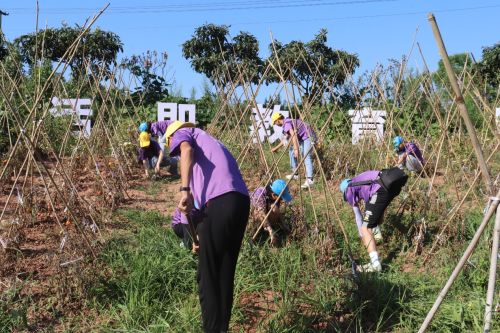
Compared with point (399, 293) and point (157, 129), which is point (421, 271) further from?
point (157, 129)

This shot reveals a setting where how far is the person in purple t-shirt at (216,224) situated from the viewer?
2.16 metres

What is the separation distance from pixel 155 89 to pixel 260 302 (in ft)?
29.2

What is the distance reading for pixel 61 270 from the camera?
2730 millimetres

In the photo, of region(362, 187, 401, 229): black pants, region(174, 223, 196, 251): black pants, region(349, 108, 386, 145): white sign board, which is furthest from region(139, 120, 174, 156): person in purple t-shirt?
region(362, 187, 401, 229): black pants

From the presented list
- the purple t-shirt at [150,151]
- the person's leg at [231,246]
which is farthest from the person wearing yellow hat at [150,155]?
the person's leg at [231,246]

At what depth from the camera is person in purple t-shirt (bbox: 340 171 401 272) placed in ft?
11.3

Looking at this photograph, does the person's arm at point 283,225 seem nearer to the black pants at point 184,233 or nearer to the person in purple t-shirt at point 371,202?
the person in purple t-shirt at point 371,202

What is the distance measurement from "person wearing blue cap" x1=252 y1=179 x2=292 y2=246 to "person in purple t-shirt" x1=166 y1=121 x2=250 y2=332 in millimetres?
1306

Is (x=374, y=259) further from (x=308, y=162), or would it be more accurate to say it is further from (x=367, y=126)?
(x=367, y=126)

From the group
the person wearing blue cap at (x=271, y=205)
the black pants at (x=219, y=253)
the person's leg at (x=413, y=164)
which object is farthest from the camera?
the person's leg at (x=413, y=164)

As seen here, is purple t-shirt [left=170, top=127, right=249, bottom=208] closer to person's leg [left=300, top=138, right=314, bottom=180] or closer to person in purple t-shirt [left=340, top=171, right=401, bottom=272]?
person in purple t-shirt [left=340, top=171, right=401, bottom=272]

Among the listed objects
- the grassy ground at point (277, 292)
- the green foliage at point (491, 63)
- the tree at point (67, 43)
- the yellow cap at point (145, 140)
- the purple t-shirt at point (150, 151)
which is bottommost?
the grassy ground at point (277, 292)

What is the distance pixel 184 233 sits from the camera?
3.31 m

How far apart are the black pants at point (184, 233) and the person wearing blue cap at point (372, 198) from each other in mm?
1315
